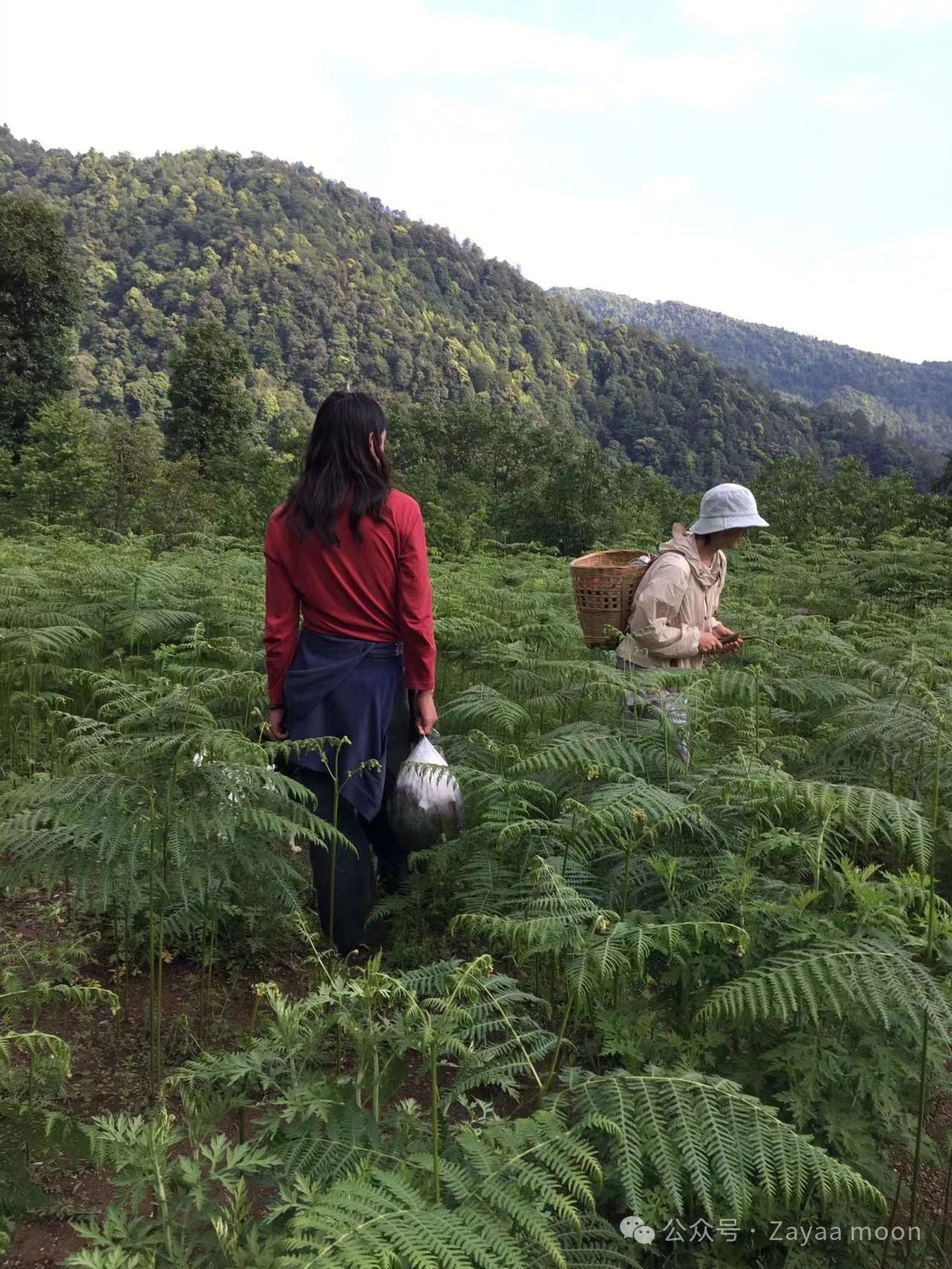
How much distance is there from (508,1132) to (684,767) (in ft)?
5.89

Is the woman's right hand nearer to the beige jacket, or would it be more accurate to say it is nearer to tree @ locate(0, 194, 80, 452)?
the beige jacket

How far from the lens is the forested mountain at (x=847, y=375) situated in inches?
5517

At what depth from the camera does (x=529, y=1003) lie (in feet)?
9.65

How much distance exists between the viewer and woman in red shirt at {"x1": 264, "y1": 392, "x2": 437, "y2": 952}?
10.5 feet

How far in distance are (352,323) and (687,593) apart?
362 feet

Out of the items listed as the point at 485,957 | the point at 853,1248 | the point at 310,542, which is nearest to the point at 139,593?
the point at 310,542

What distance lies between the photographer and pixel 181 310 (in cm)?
9994

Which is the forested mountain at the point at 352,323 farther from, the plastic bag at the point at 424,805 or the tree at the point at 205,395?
the plastic bag at the point at 424,805

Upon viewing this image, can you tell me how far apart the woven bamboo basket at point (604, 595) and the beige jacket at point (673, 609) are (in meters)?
0.09

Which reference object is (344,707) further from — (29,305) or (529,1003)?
(29,305)

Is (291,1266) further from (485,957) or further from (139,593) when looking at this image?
(139,593)

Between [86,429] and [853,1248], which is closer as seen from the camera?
[853,1248]

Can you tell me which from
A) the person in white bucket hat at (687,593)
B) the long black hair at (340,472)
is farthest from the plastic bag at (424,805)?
the person in white bucket hat at (687,593)

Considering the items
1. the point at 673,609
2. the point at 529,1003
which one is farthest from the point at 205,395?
the point at 529,1003
